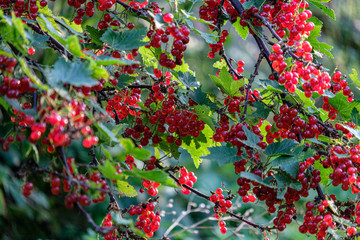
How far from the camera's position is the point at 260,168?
3.03 ft

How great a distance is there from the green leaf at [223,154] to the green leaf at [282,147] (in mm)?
80

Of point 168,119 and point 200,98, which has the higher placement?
point 200,98

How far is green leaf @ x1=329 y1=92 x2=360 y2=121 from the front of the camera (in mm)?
1051

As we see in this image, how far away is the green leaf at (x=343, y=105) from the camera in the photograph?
105cm

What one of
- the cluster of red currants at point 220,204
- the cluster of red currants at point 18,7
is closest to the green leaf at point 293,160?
the cluster of red currants at point 220,204

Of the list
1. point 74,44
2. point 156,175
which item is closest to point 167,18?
point 74,44

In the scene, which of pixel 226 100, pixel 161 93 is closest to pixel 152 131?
pixel 161 93

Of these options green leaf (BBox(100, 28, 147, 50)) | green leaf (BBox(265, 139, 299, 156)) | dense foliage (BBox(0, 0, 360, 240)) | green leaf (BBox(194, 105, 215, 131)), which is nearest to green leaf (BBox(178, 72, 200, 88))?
dense foliage (BBox(0, 0, 360, 240))

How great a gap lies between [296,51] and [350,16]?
3.36 metres

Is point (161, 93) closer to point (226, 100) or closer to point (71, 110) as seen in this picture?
point (226, 100)

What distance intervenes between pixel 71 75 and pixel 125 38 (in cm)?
31

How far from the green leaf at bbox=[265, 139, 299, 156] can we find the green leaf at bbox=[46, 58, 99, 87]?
461mm

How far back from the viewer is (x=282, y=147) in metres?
0.92

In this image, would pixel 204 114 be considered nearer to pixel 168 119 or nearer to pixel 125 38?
pixel 168 119
